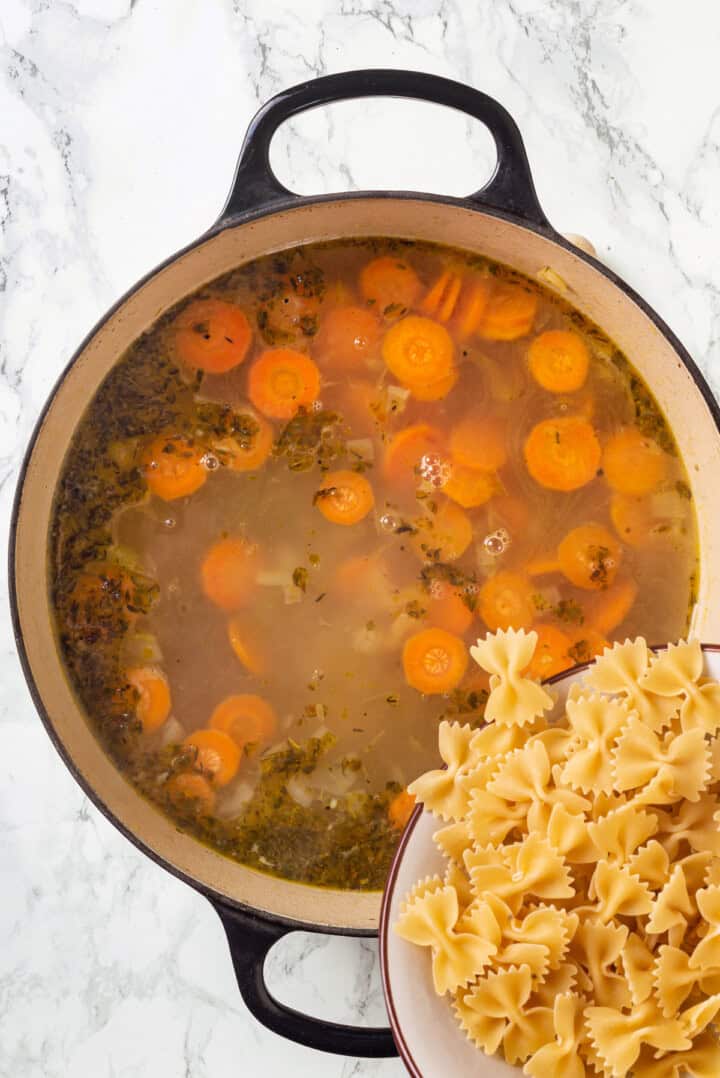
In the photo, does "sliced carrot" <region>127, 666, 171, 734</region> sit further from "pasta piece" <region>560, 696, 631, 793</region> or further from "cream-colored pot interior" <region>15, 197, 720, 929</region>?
"pasta piece" <region>560, 696, 631, 793</region>

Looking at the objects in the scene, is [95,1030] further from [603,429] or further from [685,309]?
[685,309]

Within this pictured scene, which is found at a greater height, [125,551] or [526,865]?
[125,551]

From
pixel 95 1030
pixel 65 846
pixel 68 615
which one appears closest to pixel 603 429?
pixel 68 615

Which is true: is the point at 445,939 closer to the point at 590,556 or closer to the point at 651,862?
the point at 651,862

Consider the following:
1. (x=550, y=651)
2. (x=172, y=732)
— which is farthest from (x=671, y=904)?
(x=172, y=732)

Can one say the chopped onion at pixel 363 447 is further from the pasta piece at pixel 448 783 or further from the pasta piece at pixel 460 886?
the pasta piece at pixel 460 886

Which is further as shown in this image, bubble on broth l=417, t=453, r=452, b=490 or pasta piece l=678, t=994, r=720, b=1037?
bubble on broth l=417, t=453, r=452, b=490

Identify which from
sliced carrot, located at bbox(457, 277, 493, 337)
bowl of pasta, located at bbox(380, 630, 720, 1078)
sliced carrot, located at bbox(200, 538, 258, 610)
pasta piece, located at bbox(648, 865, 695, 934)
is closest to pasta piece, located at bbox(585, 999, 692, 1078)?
bowl of pasta, located at bbox(380, 630, 720, 1078)
